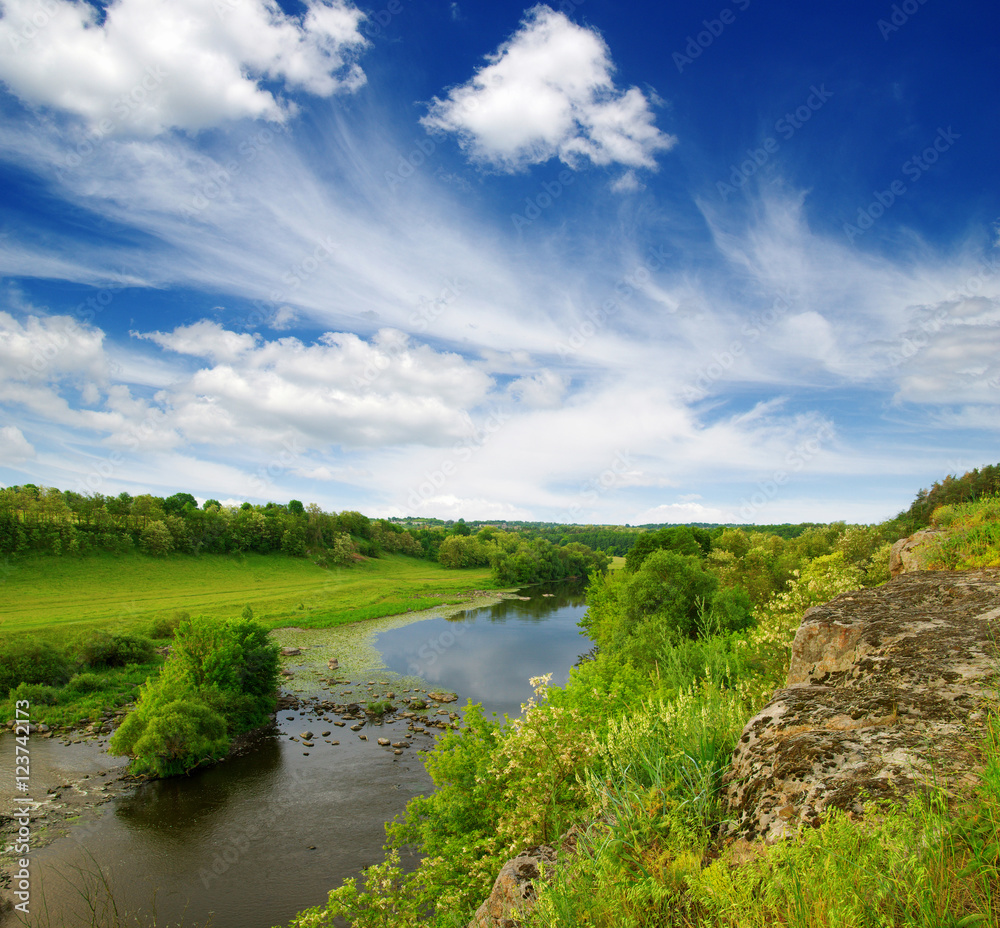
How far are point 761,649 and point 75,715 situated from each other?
128 feet

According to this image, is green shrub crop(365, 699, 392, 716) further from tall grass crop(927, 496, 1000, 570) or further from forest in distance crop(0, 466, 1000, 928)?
tall grass crop(927, 496, 1000, 570)

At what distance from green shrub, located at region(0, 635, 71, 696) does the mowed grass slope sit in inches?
→ 304

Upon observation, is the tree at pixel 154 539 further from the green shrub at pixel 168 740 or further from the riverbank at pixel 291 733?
the green shrub at pixel 168 740

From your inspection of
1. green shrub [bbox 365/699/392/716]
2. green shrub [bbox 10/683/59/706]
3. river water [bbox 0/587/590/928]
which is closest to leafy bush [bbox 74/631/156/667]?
green shrub [bbox 10/683/59/706]

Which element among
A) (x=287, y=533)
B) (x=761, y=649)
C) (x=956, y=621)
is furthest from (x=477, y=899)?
(x=287, y=533)

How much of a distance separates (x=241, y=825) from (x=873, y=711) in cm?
2504

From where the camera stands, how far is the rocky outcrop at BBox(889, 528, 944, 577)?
9.58 m

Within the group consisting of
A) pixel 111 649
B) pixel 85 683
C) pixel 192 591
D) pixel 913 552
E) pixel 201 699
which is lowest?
pixel 85 683

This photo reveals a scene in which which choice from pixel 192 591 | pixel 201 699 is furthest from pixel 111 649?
pixel 192 591

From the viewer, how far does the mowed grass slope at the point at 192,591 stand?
52094mm

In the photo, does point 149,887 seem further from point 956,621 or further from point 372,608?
point 372,608

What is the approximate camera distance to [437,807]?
43.1 ft

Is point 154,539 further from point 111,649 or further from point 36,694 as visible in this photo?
point 36,694

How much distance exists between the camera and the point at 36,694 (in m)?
31.9
